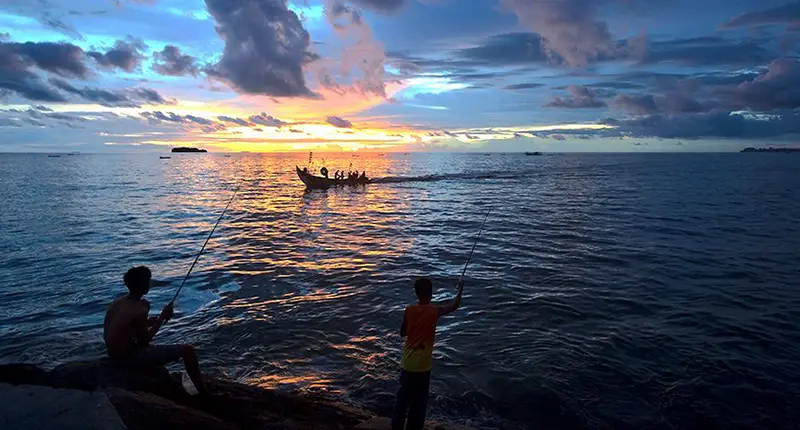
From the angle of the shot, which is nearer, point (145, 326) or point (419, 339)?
point (419, 339)

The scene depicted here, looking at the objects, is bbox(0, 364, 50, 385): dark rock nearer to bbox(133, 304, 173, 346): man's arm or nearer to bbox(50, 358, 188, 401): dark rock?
bbox(50, 358, 188, 401): dark rock

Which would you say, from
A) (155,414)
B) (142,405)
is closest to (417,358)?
(155,414)

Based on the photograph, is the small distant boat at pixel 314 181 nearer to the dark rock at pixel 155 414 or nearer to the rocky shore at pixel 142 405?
the rocky shore at pixel 142 405

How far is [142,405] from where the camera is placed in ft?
18.5

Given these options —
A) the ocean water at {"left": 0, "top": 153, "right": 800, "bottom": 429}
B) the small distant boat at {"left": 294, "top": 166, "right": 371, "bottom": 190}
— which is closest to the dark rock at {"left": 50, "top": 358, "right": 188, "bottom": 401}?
the ocean water at {"left": 0, "top": 153, "right": 800, "bottom": 429}

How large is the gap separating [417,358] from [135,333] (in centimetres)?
373

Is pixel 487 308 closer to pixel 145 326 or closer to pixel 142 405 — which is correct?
pixel 145 326

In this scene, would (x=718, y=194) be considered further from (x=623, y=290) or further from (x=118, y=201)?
(x=118, y=201)

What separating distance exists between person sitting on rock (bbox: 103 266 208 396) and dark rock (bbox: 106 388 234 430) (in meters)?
0.51

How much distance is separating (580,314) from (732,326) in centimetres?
358

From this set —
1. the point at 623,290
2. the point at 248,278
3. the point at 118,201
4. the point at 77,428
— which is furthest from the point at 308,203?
the point at 77,428

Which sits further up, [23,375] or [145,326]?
[145,326]

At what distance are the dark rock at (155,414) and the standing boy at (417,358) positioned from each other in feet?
6.95

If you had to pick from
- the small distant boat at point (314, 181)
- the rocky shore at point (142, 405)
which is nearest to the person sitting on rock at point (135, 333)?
the rocky shore at point (142, 405)
